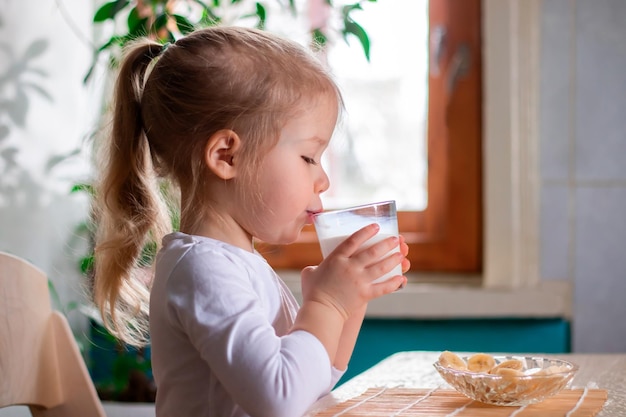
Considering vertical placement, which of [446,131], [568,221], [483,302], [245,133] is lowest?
[483,302]

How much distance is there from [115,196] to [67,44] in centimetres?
117

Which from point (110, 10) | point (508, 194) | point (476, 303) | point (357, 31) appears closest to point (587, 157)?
point (508, 194)

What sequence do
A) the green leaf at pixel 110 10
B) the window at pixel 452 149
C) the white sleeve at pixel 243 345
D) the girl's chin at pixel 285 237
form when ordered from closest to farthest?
1. the white sleeve at pixel 243 345
2. the girl's chin at pixel 285 237
3. the green leaf at pixel 110 10
4. the window at pixel 452 149

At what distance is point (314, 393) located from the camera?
2.64 feet

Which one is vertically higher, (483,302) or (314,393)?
(314,393)

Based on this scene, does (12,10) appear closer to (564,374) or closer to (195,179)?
(195,179)

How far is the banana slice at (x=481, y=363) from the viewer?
3.06ft

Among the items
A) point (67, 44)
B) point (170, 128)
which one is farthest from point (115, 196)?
point (67, 44)

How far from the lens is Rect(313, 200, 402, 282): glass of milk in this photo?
34.3 inches

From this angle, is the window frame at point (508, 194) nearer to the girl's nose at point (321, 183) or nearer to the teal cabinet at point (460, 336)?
the teal cabinet at point (460, 336)

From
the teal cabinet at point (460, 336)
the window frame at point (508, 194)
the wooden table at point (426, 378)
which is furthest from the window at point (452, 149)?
the wooden table at point (426, 378)

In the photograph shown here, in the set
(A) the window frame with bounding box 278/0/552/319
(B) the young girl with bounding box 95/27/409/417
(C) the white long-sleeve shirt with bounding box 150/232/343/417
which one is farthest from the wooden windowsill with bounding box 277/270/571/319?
(C) the white long-sleeve shirt with bounding box 150/232/343/417

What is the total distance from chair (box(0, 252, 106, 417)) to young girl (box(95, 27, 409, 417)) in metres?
0.07

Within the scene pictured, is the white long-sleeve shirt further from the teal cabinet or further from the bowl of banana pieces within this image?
the teal cabinet
